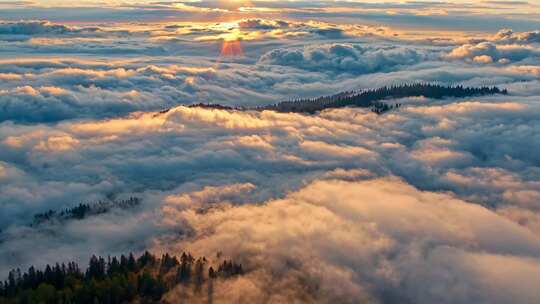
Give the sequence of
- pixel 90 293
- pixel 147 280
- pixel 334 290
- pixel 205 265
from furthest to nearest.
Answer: pixel 205 265
pixel 334 290
pixel 147 280
pixel 90 293

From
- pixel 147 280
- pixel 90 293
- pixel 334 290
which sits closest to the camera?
pixel 90 293

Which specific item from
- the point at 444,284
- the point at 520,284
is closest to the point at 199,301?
the point at 444,284

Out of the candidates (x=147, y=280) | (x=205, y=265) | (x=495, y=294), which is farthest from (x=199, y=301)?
(x=495, y=294)

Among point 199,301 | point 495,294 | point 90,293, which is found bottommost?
point 495,294

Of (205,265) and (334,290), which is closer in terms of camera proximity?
(334,290)

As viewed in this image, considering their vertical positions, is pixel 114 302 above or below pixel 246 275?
above

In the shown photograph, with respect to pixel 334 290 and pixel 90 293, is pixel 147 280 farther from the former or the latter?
pixel 334 290

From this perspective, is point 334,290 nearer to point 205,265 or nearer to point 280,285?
point 280,285
